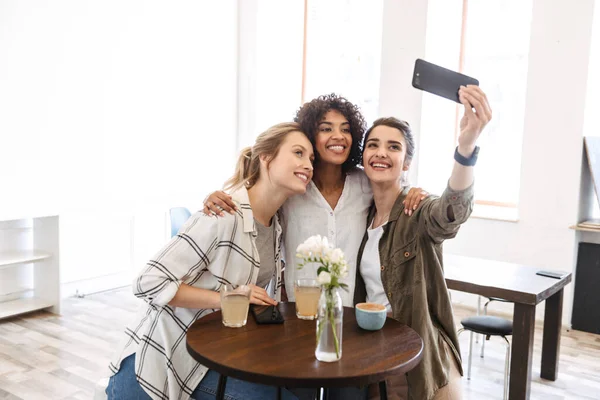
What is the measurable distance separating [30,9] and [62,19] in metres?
0.28

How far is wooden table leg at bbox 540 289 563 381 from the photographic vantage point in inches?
133

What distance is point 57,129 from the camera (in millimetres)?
4629

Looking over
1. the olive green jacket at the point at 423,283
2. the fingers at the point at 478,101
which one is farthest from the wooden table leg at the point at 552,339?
the fingers at the point at 478,101

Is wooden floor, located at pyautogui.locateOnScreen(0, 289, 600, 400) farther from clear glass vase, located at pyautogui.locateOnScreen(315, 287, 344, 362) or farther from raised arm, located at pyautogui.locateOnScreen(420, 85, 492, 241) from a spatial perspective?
clear glass vase, located at pyautogui.locateOnScreen(315, 287, 344, 362)

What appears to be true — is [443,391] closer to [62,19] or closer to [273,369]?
[273,369]

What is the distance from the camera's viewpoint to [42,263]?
4.46 meters

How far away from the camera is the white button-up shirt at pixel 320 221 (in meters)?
2.00

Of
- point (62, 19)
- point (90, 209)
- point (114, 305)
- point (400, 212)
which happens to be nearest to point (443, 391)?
point (400, 212)

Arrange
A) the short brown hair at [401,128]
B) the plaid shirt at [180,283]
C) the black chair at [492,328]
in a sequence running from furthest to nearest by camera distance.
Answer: the black chair at [492,328], the short brown hair at [401,128], the plaid shirt at [180,283]

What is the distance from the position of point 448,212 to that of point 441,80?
0.39m

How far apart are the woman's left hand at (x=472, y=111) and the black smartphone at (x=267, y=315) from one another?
74 cm

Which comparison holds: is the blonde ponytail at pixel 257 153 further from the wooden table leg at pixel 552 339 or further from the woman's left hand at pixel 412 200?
the wooden table leg at pixel 552 339

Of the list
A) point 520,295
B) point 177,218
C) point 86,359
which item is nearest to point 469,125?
point 520,295

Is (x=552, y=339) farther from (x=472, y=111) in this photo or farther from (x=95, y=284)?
(x=95, y=284)
